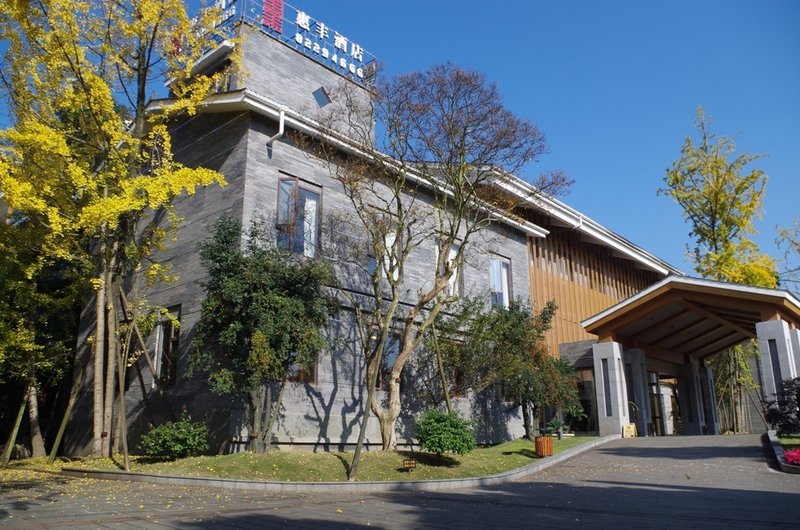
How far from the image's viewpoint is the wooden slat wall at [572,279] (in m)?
26.7

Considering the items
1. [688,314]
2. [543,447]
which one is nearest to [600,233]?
[688,314]

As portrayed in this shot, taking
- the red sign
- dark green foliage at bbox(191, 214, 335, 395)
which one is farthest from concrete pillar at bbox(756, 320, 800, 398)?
the red sign

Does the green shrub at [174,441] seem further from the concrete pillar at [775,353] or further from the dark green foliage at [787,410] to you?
the concrete pillar at [775,353]

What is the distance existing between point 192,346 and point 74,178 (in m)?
4.55

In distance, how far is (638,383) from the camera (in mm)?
23812

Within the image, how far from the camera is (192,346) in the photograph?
15242 millimetres

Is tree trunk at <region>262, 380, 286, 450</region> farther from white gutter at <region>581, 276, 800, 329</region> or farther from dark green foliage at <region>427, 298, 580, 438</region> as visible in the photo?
white gutter at <region>581, 276, 800, 329</region>

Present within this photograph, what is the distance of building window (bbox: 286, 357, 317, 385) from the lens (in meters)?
15.4

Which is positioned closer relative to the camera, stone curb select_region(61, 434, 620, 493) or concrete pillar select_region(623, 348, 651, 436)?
stone curb select_region(61, 434, 620, 493)

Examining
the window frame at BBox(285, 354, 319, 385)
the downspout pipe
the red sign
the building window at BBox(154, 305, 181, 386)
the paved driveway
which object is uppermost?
the red sign

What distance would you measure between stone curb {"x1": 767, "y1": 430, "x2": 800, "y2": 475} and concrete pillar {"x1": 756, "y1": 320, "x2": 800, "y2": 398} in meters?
2.28

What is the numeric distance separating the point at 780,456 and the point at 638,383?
9.92 m

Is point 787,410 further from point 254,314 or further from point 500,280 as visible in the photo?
point 254,314

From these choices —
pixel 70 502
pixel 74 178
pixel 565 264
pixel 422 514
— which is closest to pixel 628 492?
pixel 422 514
